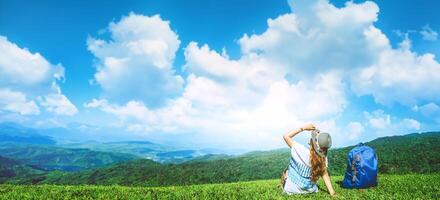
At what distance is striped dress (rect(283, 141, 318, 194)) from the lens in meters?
12.3

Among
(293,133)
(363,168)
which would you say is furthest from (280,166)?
(293,133)

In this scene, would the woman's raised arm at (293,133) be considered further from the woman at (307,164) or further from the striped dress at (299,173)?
the striped dress at (299,173)

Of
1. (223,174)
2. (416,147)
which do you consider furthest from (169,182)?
(416,147)

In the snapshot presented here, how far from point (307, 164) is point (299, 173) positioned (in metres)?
0.46

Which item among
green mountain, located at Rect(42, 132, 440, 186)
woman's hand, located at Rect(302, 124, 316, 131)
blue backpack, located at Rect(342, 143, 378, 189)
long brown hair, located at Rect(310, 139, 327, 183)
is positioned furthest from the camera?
green mountain, located at Rect(42, 132, 440, 186)

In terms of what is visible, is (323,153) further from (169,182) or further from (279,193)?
(169,182)

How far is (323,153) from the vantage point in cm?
1195

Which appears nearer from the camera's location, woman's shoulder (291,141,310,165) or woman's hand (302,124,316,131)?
woman's hand (302,124,316,131)

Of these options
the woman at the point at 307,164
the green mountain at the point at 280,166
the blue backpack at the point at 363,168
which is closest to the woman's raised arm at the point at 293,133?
the woman at the point at 307,164

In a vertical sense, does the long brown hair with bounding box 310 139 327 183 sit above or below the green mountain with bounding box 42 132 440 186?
above

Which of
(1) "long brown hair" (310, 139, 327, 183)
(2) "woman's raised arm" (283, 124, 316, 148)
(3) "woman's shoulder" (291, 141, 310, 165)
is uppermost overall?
(2) "woman's raised arm" (283, 124, 316, 148)

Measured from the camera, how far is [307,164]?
12.3 metres

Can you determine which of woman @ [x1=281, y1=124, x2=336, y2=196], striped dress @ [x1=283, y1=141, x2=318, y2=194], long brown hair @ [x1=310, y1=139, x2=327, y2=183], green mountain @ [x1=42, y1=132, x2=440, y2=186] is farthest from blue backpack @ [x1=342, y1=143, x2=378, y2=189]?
green mountain @ [x1=42, y1=132, x2=440, y2=186]

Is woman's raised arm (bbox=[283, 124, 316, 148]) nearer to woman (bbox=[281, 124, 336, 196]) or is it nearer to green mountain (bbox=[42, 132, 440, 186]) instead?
woman (bbox=[281, 124, 336, 196])
